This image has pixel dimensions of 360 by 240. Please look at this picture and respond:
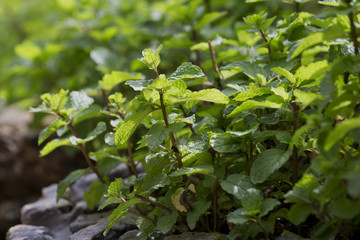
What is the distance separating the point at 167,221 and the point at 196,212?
11cm

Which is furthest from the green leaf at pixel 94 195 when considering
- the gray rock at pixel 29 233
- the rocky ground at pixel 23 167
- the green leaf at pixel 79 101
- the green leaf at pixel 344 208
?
the rocky ground at pixel 23 167

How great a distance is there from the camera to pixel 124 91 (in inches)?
110

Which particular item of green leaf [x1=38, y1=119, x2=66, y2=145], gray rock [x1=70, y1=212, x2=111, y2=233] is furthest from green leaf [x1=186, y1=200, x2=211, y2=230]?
green leaf [x1=38, y1=119, x2=66, y2=145]

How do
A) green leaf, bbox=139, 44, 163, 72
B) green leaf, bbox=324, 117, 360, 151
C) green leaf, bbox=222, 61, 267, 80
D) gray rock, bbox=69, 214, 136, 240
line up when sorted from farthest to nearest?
gray rock, bbox=69, 214, 136, 240 < green leaf, bbox=222, 61, 267, 80 < green leaf, bbox=139, 44, 163, 72 < green leaf, bbox=324, 117, 360, 151

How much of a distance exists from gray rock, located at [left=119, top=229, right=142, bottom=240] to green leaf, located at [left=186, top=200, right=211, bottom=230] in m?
0.29

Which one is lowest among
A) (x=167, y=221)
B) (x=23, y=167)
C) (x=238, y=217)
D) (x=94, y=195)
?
(x=23, y=167)

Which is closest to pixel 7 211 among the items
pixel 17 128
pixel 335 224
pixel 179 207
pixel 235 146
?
pixel 17 128

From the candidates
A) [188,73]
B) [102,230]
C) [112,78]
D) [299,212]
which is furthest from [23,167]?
[299,212]

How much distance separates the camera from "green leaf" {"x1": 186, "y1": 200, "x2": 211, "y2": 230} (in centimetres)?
122

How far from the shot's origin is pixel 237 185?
3.84 feet

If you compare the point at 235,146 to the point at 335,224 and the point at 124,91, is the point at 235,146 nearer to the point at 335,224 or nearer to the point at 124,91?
the point at 335,224

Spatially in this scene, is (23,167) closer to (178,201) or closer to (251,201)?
(178,201)

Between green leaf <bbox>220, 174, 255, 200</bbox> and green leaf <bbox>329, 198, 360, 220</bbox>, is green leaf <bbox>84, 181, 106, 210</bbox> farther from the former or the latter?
green leaf <bbox>329, 198, 360, 220</bbox>

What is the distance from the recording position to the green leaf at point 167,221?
125 cm
